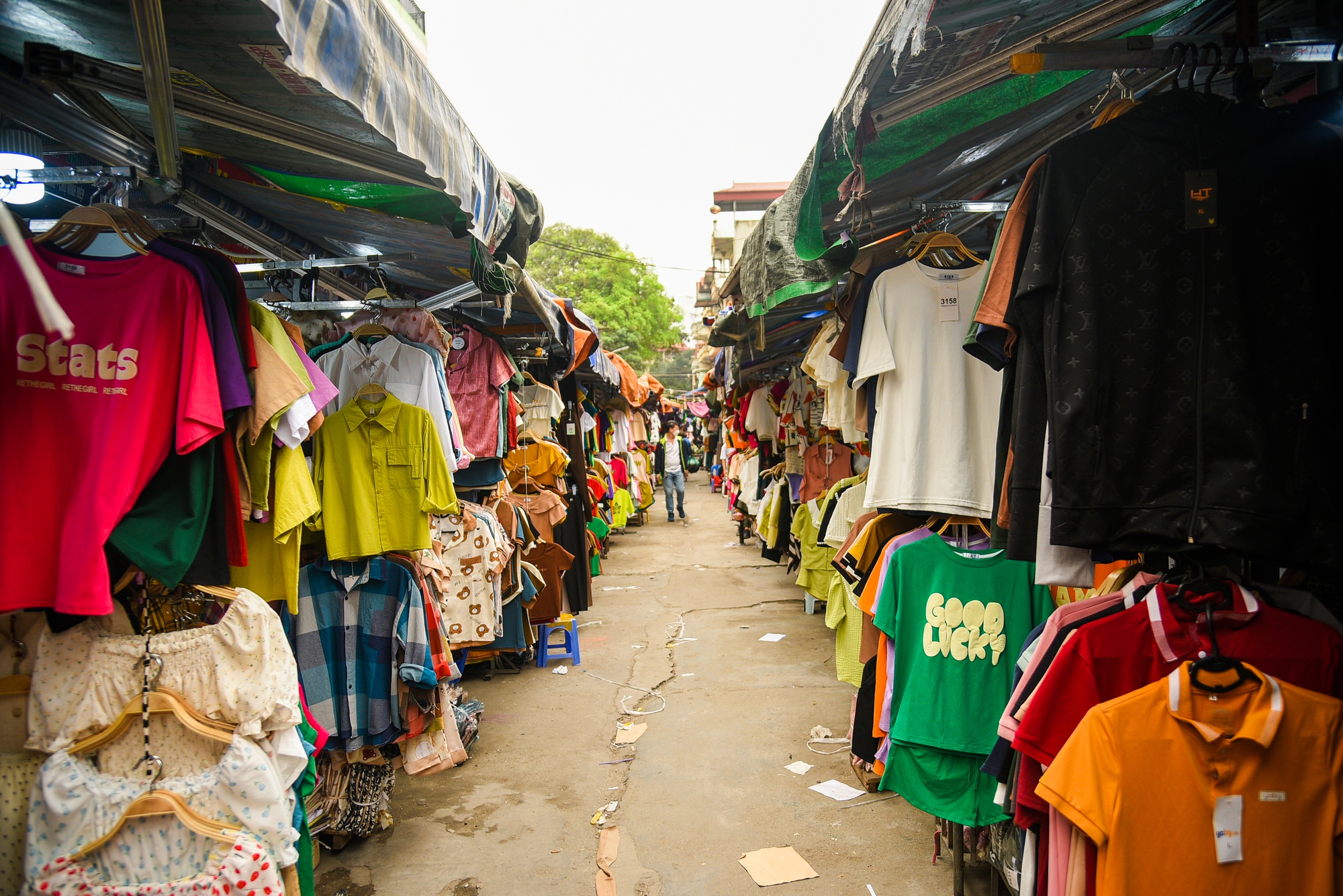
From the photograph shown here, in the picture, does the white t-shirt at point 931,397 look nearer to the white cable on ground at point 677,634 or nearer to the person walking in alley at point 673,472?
the white cable on ground at point 677,634

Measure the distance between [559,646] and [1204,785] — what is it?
592 centimetres

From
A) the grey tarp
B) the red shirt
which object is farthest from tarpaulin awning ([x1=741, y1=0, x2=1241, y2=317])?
the red shirt

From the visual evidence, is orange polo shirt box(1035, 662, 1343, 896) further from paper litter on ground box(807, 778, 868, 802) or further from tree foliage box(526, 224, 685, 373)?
tree foliage box(526, 224, 685, 373)

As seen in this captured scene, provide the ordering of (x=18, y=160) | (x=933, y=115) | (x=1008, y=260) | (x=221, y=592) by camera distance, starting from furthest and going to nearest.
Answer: (x=933, y=115), (x=18, y=160), (x=221, y=592), (x=1008, y=260)

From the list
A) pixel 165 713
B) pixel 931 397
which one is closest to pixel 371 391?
pixel 165 713

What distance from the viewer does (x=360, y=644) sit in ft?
12.6

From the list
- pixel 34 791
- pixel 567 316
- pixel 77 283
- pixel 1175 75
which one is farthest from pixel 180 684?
pixel 567 316

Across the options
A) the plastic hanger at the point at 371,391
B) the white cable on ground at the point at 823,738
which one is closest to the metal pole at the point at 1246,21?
the plastic hanger at the point at 371,391

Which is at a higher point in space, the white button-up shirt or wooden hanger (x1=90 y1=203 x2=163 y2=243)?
wooden hanger (x1=90 y1=203 x2=163 y2=243)

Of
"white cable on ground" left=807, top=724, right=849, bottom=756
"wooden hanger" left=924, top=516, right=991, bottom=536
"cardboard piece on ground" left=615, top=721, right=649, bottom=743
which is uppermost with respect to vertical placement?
"wooden hanger" left=924, top=516, right=991, bottom=536

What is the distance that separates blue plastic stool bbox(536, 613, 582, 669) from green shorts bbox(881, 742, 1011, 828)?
4.17 meters

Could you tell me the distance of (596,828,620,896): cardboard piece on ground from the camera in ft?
11.6

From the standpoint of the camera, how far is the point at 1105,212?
6.45 feet

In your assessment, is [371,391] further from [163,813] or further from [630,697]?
[630,697]
